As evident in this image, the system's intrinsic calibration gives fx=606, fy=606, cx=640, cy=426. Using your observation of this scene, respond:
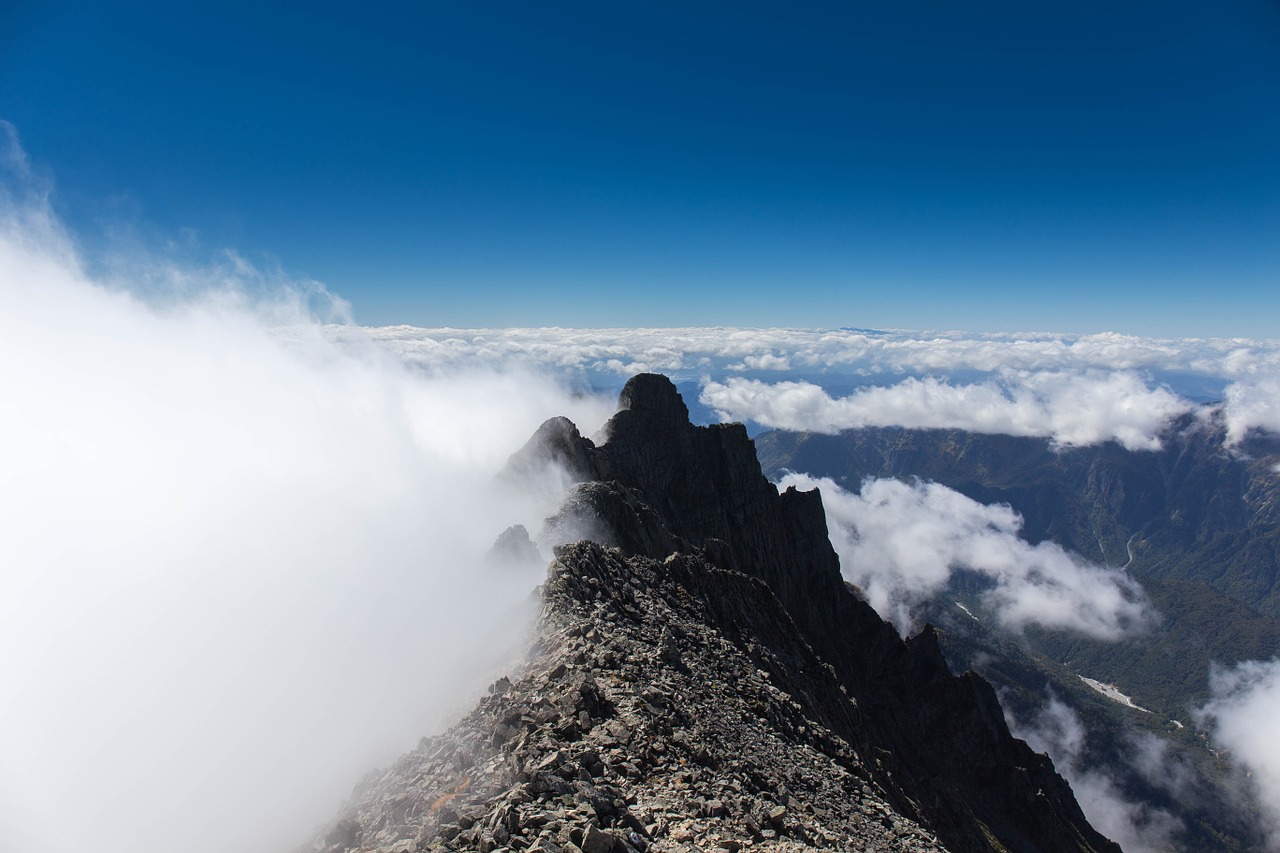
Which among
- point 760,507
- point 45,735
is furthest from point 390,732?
point 760,507

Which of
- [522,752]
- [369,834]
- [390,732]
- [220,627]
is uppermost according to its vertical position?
[522,752]

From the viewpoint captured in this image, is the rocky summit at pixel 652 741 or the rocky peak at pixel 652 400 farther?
the rocky peak at pixel 652 400

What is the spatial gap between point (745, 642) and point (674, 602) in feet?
22.8

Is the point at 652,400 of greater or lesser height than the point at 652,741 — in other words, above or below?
below

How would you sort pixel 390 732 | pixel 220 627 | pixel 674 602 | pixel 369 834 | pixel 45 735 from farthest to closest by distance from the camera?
pixel 220 627
pixel 674 602
pixel 45 735
pixel 390 732
pixel 369 834

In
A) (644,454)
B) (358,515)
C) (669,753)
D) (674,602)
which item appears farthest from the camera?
(644,454)

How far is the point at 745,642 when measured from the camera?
46406mm

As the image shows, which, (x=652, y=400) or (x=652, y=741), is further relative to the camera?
(x=652, y=400)

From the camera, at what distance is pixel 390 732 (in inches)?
1347

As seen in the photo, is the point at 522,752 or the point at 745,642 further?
the point at 745,642

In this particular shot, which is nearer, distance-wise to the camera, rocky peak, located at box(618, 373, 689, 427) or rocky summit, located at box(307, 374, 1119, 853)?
rocky summit, located at box(307, 374, 1119, 853)

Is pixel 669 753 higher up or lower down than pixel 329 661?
higher up

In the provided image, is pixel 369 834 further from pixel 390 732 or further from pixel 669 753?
pixel 390 732

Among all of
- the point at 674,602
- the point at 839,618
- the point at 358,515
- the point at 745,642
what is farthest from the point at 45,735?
the point at 839,618
